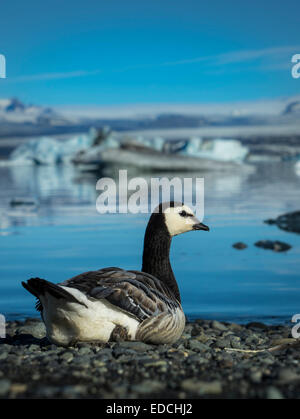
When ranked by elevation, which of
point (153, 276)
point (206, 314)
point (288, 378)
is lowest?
point (206, 314)

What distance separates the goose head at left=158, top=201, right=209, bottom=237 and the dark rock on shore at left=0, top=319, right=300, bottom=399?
4.56 ft

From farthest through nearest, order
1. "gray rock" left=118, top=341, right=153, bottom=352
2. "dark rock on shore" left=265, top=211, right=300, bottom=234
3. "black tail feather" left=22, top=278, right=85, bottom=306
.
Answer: "dark rock on shore" left=265, top=211, right=300, bottom=234 < "gray rock" left=118, top=341, right=153, bottom=352 < "black tail feather" left=22, top=278, right=85, bottom=306

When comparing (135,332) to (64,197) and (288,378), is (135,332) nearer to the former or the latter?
(288,378)

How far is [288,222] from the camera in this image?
22.2 m

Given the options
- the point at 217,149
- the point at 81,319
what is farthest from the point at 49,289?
the point at 217,149

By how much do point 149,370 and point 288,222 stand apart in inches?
693

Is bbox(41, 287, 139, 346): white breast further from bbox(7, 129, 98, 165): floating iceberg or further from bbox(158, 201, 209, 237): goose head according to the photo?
bbox(7, 129, 98, 165): floating iceberg

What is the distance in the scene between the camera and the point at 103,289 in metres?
6.31

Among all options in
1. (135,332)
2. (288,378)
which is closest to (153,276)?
(135,332)

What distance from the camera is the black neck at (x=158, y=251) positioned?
7.54 metres

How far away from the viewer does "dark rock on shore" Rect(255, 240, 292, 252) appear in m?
16.8

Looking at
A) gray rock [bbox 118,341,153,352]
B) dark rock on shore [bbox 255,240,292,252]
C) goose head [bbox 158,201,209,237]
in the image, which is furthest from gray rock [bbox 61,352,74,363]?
dark rock on shore [bbox 255,240,292,252]
